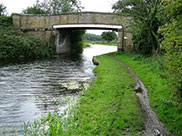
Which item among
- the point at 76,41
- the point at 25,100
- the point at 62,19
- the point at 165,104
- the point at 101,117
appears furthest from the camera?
the point at 76,41

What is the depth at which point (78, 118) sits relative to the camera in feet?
18.6

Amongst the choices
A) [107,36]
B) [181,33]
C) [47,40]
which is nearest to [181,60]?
[181,33]

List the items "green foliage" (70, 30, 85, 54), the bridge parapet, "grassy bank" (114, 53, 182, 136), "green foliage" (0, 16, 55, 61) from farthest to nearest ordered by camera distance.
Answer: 1. "green foliage" (70, 30, 85, 54)
2. the bridge parapet
3. "green foliage" (0, 16, 55, 61)
4. "grassy bank" (114, 53, 182, 136)

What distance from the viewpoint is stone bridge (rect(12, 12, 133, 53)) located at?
84.1ft

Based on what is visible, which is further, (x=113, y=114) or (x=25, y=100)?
(x=25, y=100)

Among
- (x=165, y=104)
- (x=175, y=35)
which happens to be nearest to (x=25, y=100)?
(x=165, y=104)

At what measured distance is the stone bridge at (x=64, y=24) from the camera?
25641 mm

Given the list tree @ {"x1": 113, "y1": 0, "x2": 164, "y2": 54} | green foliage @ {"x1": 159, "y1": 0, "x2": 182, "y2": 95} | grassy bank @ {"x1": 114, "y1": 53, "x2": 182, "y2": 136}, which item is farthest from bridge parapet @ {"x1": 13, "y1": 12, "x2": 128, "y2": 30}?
green foliage @ {"x1": 159, "y1": 0, "x2": 182, "y2": 95}

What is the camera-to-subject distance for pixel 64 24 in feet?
88.6

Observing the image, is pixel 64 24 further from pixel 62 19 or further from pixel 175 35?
pixel 175 35

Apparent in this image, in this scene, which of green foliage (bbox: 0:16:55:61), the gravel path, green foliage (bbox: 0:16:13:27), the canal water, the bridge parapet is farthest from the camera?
green foliage (bbox: 0:16:13:27)

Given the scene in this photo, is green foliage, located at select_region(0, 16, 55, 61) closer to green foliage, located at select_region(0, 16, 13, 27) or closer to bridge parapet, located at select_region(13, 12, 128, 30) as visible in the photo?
green foliage, located at select_region(0, 16, 13, 27)

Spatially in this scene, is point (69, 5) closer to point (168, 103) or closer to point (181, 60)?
point (181, 60)

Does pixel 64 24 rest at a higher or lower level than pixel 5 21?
lower
